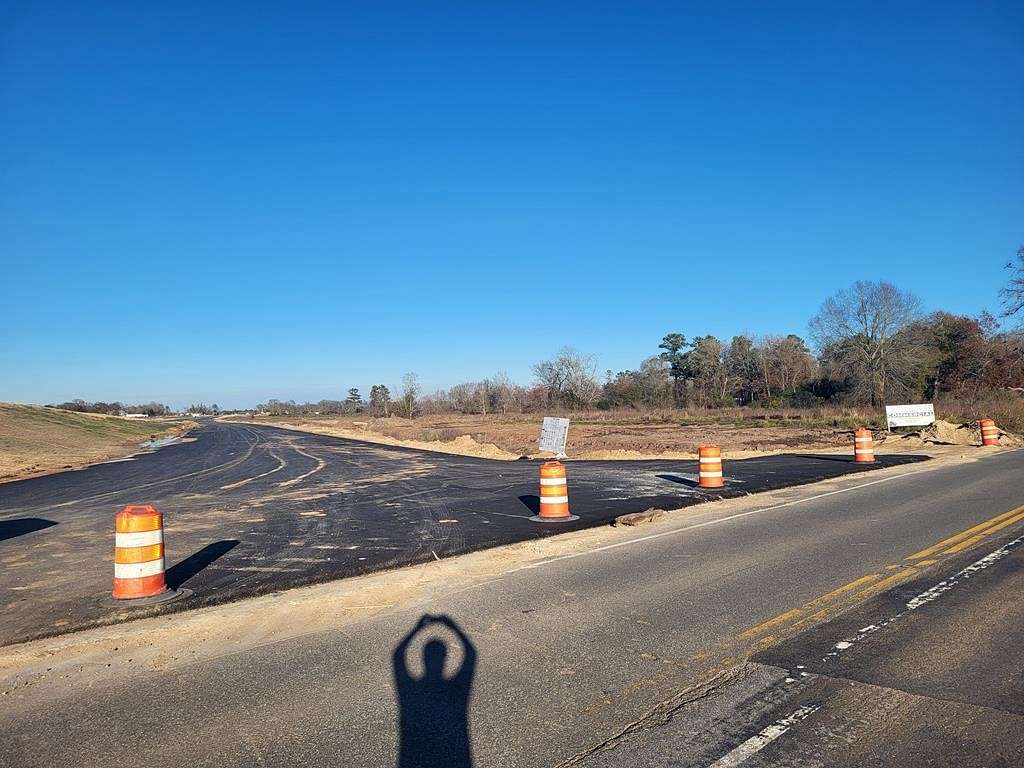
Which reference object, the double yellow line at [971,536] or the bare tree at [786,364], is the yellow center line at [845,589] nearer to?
the double yellow line at [971,536]

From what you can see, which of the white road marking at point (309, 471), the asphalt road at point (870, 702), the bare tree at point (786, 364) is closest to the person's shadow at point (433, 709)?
the asphalt road at point (870, 702)

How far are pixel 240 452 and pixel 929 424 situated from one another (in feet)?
120

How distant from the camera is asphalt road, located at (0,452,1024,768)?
4.07 metres

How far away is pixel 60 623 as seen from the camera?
7203mm

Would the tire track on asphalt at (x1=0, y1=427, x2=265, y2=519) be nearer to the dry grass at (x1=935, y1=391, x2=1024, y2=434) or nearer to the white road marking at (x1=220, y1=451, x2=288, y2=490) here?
the white road marking at (x1=220, y1=451, x2=288, y2=490)

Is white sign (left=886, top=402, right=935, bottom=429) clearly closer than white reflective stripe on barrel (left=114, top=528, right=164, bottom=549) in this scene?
No

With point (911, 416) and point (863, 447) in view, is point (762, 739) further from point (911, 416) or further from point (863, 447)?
point (911, 416)

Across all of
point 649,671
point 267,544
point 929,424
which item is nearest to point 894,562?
point 649,671

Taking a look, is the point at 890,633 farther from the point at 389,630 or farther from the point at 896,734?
the point at 389,630

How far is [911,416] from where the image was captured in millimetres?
34312

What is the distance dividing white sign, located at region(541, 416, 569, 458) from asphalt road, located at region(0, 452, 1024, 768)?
21.3 m

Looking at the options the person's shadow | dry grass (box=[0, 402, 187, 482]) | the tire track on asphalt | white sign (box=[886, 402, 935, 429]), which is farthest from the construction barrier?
white sign (box=[886, 402, 935, 429])

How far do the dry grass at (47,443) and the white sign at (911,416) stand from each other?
3924 centimetres

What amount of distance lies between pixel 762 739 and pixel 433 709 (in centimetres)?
210
